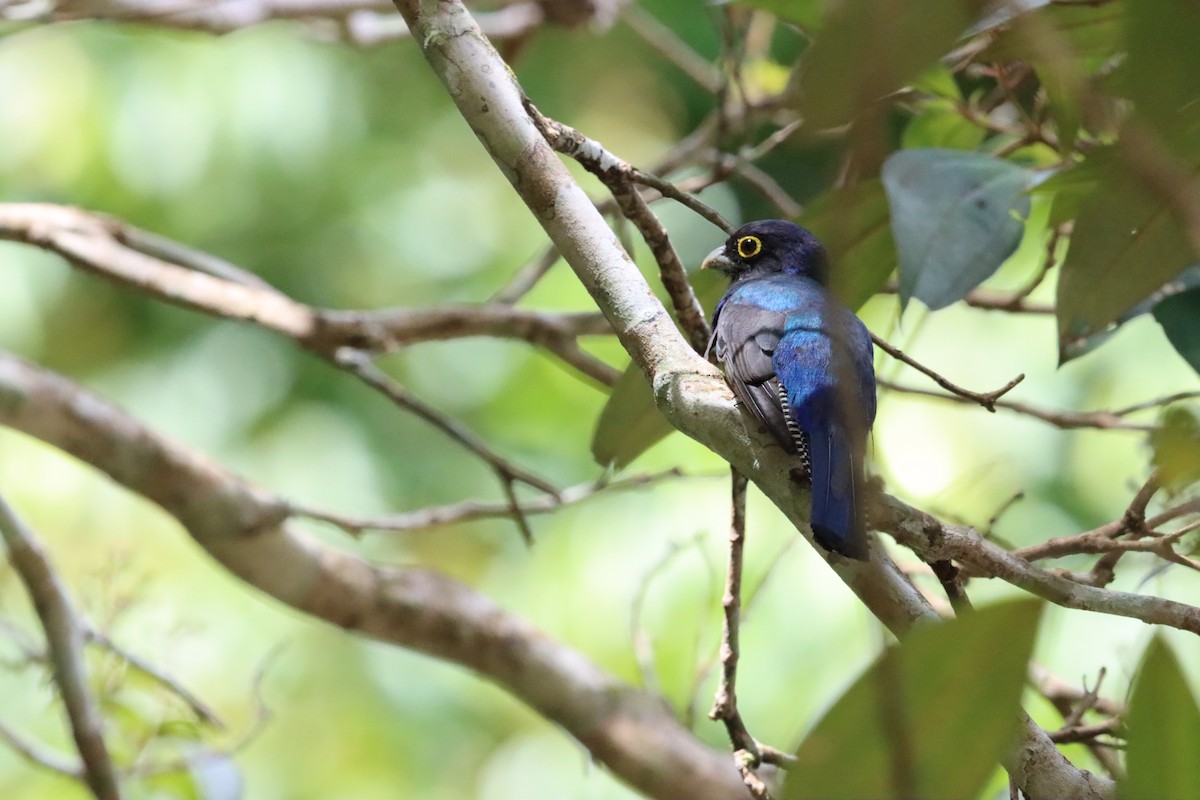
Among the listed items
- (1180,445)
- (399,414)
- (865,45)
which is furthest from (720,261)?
(399,414)

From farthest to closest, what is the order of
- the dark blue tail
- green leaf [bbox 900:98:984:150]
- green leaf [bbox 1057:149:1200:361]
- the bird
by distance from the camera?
1. green leaf [bbox 900:98:984:150]
2. green leaf [bbox 1057:149:1200:361]
3. the bird
4. the dark blue tail

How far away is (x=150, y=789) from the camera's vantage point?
288cm

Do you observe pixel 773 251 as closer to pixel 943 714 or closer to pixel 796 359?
pixel 796 359

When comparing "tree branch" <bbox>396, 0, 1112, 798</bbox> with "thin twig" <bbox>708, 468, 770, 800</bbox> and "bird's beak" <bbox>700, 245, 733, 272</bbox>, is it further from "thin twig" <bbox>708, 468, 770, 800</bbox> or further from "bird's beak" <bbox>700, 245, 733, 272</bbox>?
"bird's beak" <bbox>700, 245, 733, 272</bbox>

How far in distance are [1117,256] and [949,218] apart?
26 centimetres

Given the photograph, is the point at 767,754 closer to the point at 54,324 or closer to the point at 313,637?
the point at 313,637

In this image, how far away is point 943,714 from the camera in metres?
1.02

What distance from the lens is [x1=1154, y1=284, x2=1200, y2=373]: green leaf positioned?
206 cm

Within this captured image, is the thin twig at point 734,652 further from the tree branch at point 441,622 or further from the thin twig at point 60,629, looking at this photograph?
the thin twig at point 60,629

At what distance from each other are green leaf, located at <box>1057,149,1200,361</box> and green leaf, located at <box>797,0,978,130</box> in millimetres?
985

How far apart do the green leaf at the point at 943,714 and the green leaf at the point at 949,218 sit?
0.87 m

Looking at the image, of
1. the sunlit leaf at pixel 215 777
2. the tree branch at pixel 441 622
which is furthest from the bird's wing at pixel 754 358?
the sunlit leaf at pixel 215 777

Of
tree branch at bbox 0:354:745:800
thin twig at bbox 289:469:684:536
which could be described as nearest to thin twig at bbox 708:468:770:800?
thin twig at bbox 289:469:684:536

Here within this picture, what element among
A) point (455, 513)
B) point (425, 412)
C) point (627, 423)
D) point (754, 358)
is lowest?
point (455, 513)
